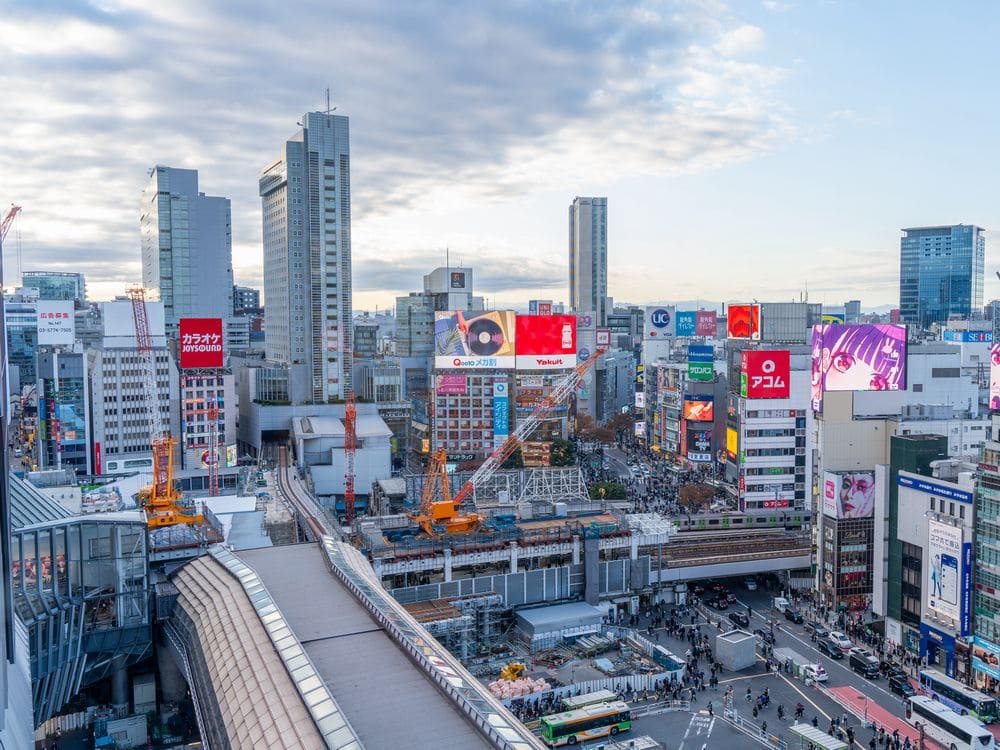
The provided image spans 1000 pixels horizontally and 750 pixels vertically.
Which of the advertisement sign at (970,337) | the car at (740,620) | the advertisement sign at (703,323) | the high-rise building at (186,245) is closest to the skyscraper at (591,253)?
the advertisement sign at (703,323)

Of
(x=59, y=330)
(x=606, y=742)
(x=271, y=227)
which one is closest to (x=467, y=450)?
(x=271, y=227)

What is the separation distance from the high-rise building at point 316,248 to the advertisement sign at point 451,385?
12.2 meters

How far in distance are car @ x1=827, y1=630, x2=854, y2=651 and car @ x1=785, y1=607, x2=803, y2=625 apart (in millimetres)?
2629

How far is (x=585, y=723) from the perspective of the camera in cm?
2469

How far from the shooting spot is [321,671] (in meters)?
16.0

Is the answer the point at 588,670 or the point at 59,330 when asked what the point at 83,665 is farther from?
the point at 59,330

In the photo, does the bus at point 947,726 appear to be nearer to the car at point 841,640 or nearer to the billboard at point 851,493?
the car at point 841,640

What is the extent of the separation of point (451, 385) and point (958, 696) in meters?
48.8

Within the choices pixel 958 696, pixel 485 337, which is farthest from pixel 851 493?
pixel 485 337

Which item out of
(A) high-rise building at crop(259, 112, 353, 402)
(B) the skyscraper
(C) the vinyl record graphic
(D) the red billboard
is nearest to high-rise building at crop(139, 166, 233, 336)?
(A) high-rise building at crop(259, 112, 353, 402)

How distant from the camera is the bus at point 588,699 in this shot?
2566 centimetres

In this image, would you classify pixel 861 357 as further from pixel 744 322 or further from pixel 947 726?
pixel 947 726

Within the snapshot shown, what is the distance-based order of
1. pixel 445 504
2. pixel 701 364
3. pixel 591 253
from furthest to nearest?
pixel 591 253
pixel 701 364
pixel 445 504

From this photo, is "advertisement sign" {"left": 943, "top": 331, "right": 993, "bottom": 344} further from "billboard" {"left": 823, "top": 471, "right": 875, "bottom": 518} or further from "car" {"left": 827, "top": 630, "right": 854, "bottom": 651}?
"car" {"left": 827, "top": 630, "right": 854, "bottom": 651}
